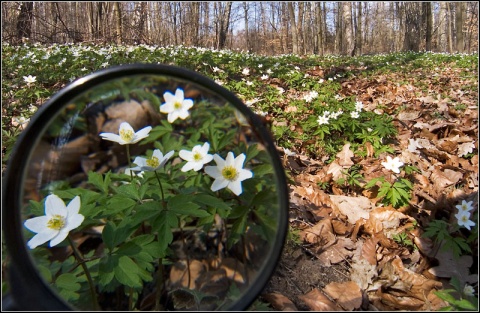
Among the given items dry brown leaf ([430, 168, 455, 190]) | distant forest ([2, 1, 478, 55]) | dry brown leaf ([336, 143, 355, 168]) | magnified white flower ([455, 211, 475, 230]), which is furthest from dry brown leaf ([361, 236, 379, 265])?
distant forest ([2, 1, 478, 55])

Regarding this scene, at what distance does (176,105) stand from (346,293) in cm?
110

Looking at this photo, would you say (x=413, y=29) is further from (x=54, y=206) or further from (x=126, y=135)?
(x=54, y=206)

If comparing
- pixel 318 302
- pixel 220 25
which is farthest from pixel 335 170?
pixel 220 25

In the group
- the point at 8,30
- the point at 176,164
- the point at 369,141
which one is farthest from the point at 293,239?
the point at 8,30

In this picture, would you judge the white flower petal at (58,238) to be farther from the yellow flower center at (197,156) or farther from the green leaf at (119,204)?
the yellow flower center at (197,156)

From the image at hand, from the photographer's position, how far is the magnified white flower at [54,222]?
79 cm

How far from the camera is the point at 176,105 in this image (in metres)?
0.89

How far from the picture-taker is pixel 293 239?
1.66 meters

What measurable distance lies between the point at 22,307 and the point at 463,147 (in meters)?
3.11

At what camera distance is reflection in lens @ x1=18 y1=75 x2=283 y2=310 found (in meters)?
0.80

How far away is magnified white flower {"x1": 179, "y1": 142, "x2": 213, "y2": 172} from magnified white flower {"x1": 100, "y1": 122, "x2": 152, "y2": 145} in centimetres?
12

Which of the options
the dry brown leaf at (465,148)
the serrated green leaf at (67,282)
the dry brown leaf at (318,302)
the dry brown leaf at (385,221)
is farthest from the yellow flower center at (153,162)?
the dry brown leaf at (465,148)

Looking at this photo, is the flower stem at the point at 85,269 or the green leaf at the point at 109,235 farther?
the green leaf at the point at 109,235

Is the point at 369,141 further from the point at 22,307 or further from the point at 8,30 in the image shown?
the point at 8,30
